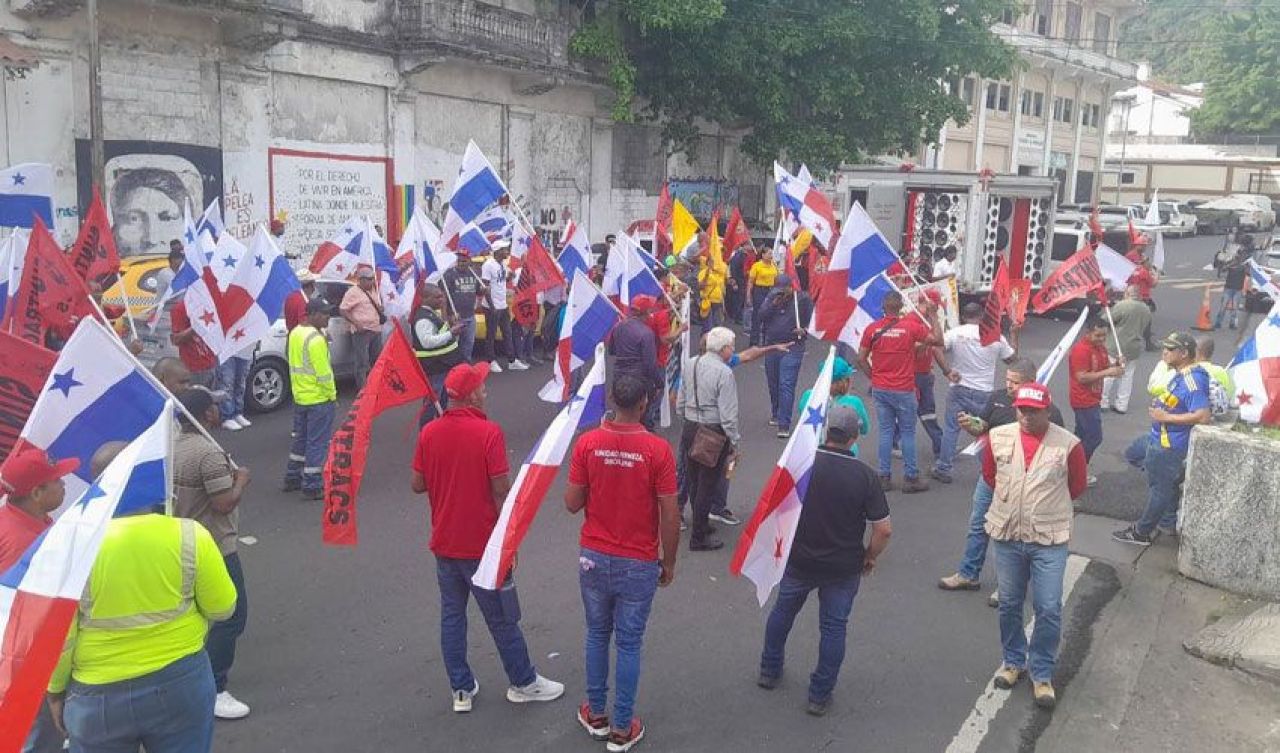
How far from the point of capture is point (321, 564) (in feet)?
24.0

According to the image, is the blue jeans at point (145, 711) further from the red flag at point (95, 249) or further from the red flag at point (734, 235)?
the red flag at point (734, 235)

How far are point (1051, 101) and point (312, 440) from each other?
46512 mm

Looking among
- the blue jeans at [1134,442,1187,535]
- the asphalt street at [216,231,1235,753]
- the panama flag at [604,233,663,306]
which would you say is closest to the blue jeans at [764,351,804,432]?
the panama flag at [604,233,663,306]

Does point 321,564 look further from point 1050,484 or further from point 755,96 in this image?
point 755,96

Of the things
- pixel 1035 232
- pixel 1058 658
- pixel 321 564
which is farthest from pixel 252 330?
pixel 1035 232

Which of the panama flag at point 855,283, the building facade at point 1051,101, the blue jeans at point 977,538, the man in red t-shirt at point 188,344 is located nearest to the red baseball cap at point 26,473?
the blue jeans at point 977,538

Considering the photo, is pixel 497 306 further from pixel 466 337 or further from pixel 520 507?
pixel 520 507

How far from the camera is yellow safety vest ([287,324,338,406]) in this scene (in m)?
8.39

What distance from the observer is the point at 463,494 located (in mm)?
5023

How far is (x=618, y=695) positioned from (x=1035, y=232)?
18.7m

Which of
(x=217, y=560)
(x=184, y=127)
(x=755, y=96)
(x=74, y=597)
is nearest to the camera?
(x=74, y=597)

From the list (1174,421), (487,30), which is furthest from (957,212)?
(1174,421)

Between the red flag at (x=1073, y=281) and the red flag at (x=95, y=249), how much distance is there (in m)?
9.23

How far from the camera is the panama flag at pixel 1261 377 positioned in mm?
7605
